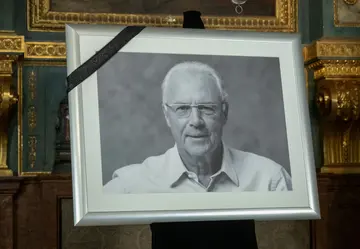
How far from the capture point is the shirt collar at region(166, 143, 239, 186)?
2412 millimetres

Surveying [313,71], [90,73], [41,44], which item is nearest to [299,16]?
[313,71]

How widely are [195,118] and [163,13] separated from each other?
1.41 meters

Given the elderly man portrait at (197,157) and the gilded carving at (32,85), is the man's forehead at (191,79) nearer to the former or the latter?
the elderly man portrait at (197,157)

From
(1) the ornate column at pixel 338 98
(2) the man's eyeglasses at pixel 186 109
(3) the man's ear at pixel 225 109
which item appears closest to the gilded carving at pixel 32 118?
(2) the man's eyeglasses at pixel 186 109

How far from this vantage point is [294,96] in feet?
8.55

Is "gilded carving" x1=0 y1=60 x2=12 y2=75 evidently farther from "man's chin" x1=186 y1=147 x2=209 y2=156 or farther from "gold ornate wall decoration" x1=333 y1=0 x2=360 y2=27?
"gold ornate wall decoration" x1=333 y1=0 x2=360 y2=27

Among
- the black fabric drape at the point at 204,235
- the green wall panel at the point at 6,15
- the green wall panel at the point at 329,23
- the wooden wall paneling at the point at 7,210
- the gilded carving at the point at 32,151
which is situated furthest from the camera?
the green wall panel at the point at 329,23

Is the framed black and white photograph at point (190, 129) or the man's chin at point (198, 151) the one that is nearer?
the framed black and white photograph at point (190, 129)

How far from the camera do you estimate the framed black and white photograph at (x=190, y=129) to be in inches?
92.2

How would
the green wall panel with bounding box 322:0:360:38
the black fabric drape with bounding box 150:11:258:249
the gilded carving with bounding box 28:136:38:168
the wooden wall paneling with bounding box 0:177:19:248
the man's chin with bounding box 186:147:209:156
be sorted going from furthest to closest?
the green wall panel with bounding box 322:0:360:38 < the gilded carving with bounding box 28:136:38:168 < the wooden wall paneling with bounding box 0:177:19:248 < the man's chin with bounding box 186:147:209:156 < the black fabric drape with bounding box 150:11:258:249

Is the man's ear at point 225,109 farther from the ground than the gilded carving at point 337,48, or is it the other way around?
the gilded carving at point 337,48

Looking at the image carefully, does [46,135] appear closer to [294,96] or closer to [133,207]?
[133,207]

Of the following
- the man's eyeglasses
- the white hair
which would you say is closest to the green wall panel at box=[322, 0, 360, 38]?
the white hair

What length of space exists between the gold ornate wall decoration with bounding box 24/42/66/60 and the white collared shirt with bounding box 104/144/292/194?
4.65 ft
